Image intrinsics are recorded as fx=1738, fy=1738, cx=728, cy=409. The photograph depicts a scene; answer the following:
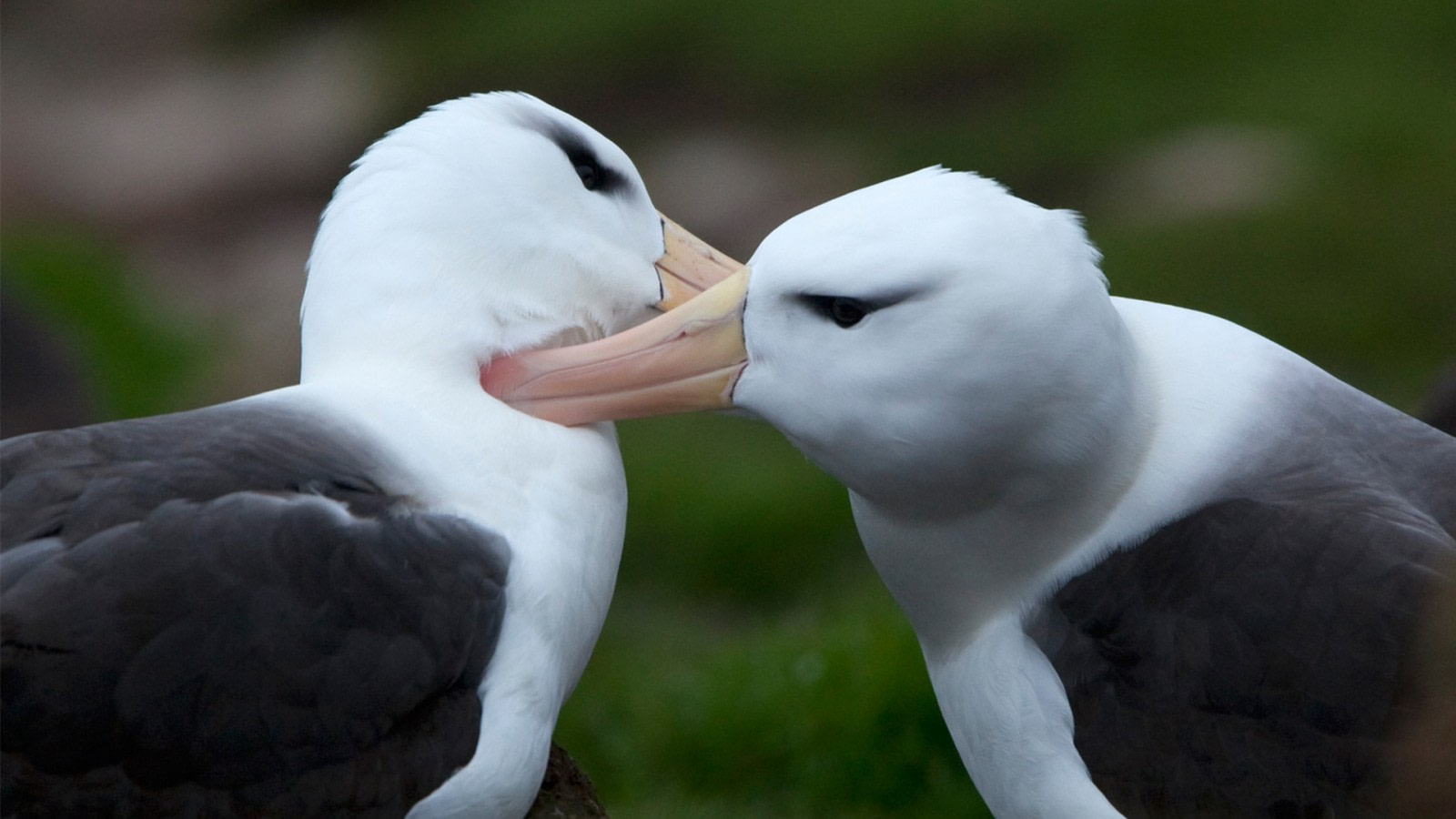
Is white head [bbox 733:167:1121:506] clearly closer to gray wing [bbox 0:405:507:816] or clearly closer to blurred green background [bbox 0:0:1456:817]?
gray wing [bbox 0:405:507:816]

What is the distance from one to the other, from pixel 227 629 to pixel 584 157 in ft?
5.11

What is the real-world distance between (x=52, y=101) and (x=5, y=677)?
13.7m

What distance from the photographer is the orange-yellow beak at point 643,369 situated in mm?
3398

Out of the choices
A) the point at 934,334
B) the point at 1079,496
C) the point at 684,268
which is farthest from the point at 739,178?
the point at 934,334

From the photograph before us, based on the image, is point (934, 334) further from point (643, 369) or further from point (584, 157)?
point (584, 157)

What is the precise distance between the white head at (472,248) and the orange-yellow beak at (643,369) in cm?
10

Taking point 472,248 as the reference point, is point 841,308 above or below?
above

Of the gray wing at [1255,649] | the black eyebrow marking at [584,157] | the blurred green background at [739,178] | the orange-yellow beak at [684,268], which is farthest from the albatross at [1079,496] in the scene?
the blurred green background at [739,178]

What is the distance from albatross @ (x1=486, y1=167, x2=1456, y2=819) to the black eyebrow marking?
27.3 inches

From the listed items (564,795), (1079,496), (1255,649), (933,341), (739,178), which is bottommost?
(739,178)

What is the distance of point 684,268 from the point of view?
13.8 ft

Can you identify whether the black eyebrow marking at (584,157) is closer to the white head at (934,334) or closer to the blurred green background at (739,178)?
the white head at (934,334)

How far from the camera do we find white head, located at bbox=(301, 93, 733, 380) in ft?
12.3

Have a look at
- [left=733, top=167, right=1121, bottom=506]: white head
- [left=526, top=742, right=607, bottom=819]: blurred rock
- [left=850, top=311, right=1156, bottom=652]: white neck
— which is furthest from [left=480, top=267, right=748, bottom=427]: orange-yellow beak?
[left=526, top=742, right=607, bottom=819]: blurred rock
